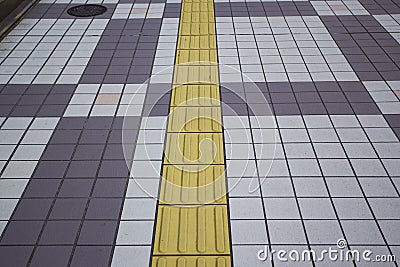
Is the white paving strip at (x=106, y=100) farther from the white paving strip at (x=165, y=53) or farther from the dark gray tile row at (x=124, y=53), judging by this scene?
the white paving strip at (x=165, y=53)

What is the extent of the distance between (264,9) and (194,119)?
8.79ft

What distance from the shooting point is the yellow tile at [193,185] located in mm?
2668

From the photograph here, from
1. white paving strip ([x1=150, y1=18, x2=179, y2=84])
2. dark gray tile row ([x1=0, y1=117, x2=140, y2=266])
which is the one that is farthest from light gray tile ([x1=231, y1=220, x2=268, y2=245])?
white paving strip ([x1=150, y1=18, x2=179, y2=84])

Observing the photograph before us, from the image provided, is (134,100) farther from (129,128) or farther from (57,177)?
(57,177)

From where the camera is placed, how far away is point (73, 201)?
2658mm

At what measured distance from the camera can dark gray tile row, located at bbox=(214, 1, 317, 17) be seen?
534 centimetres

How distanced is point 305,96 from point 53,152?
6.74 feet

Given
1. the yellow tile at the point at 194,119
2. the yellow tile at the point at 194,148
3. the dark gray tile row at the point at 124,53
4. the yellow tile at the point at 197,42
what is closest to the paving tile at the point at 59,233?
the yellow tile at the point at 194,148

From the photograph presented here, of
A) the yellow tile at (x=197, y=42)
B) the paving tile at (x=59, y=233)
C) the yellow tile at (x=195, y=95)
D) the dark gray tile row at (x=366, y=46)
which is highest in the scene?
the paving tile at (x=59, y=233)

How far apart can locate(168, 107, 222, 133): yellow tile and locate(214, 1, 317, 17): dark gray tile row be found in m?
2.25

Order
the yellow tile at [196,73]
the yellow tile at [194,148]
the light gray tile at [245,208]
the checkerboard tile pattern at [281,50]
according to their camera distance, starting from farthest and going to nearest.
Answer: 1. the checkerboard tile pattern at [281,50]
2. the yellow tile at [196,73]
3. the yellow tile at [194,148]
4. the light gray tile at [245,208]

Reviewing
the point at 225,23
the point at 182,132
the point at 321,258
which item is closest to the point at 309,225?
the point at 321,258

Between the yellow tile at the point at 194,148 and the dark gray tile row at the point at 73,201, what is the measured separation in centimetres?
31

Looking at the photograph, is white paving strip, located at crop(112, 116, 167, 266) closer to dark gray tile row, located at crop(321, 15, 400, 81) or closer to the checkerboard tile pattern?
the checkerboard tile pattern
